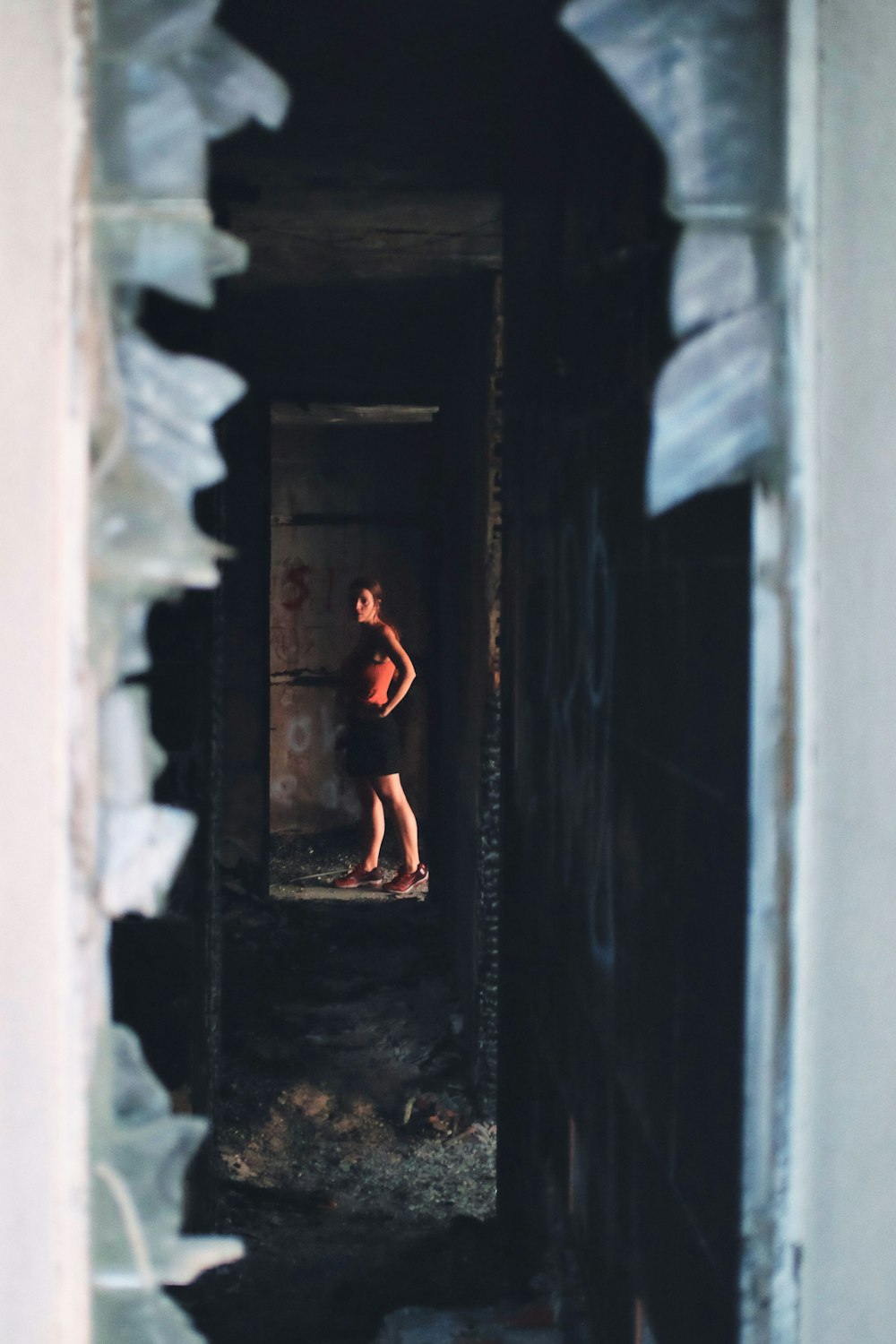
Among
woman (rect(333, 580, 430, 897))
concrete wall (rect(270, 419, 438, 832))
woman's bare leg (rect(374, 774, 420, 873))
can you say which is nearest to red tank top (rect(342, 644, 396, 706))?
woman (rect(333, 580, 430, 897))

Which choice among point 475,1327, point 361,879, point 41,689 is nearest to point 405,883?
point 361,879

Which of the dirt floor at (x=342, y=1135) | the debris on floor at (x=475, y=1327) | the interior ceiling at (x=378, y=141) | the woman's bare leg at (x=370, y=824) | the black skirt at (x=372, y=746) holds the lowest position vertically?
the dirt floor at (x=342, y=1135)

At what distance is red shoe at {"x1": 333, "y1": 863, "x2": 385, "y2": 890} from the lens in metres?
6.98

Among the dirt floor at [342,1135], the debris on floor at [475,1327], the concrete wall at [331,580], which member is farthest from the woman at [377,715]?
the debris on floor at [475,1327]

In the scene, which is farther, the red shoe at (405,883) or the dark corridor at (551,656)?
the red shoe at (405,883)

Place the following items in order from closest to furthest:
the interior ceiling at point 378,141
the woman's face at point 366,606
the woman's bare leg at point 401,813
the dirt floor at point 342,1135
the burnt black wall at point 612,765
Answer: the burnt black wall at point 612,765 < the interior ceiling at point 378,141 < the dirt floor at point 342,1135 < the woman's face at point 366,606 < the woman's bare leg at point 401,813

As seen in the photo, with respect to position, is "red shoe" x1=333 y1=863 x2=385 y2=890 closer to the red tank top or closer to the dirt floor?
the dirt floor

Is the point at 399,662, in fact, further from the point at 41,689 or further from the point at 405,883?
the point at 41,689

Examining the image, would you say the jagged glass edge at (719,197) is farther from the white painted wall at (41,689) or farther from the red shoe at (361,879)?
the red shoe at (361,879)

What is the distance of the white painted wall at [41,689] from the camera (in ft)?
4.06

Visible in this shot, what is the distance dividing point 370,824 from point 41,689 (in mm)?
5909

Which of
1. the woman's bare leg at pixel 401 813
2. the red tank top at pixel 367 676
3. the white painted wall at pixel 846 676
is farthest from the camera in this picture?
the woman's bare leg at pixel 401 813

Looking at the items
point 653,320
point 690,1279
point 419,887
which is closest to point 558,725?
point 653,320

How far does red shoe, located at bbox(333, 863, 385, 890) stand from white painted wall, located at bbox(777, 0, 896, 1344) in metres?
5.77
